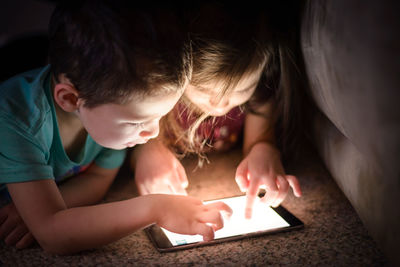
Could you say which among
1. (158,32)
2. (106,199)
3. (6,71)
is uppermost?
(158,32)

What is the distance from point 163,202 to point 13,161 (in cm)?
27

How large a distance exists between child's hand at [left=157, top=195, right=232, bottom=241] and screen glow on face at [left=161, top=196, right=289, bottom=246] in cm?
5

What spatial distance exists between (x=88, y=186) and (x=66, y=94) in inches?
10.1

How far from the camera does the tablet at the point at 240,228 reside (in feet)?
2.28

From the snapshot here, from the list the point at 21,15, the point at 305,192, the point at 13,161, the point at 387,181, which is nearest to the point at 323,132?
the point at 305,192

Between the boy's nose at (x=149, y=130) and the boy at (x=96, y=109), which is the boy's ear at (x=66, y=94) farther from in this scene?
the boy's nose at (x=149, y=130)

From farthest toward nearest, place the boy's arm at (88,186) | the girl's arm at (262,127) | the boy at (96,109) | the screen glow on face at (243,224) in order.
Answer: the girl's arm at (262,127), the boy's arm at (88,186), the screen glow on face at (243,224), the boy at (96,109)

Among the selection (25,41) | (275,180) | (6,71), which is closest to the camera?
(275,180)

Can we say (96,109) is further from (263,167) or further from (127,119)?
(263,167)

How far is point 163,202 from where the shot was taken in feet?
2.20

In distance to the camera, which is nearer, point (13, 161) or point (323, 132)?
point (13, 161)

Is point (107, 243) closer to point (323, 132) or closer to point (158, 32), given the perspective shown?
point (158, 32)

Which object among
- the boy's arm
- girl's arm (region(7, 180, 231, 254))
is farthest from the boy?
the boy's arm

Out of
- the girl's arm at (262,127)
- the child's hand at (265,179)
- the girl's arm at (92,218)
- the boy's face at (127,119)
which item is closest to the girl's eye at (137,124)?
the boy's face at (127,119)
